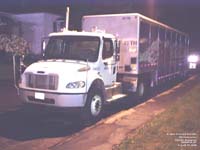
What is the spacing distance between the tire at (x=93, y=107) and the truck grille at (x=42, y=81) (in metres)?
1.10

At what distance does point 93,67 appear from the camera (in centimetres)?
903

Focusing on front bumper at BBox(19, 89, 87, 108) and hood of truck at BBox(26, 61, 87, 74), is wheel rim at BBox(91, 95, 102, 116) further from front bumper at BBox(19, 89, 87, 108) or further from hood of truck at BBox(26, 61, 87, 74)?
hood of truck at BBox(26, 61, 87, 74)

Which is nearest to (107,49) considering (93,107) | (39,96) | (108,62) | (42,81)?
(108,62)

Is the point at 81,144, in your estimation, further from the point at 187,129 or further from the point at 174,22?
the point at 174,22

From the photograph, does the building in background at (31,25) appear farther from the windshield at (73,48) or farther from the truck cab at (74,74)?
the truck cab at (74,74)

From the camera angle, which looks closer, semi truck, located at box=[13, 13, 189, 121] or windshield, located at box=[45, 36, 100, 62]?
semi truck, located at box=[13, 13, 189, 121]

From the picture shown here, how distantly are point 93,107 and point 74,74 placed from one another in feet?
4.35

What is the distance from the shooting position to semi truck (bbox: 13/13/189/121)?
8203 millimetres

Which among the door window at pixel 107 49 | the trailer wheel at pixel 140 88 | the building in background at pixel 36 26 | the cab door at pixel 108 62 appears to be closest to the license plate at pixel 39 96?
the cab door at pixel 108 62

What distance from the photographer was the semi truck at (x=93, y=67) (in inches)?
323

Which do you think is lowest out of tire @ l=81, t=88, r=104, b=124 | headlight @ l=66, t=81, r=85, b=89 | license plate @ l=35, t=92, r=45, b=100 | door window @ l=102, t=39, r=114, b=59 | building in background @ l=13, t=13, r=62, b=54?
tire @ l=81, t=88, r=104, b=124

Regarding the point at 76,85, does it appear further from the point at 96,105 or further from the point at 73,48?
the point at 73,48

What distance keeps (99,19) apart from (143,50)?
2.17m

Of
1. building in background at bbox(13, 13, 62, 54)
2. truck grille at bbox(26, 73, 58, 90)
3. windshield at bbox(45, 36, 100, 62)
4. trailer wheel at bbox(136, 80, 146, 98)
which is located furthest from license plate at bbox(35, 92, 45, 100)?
building in background at bbox(13, 13, 62, 54)
